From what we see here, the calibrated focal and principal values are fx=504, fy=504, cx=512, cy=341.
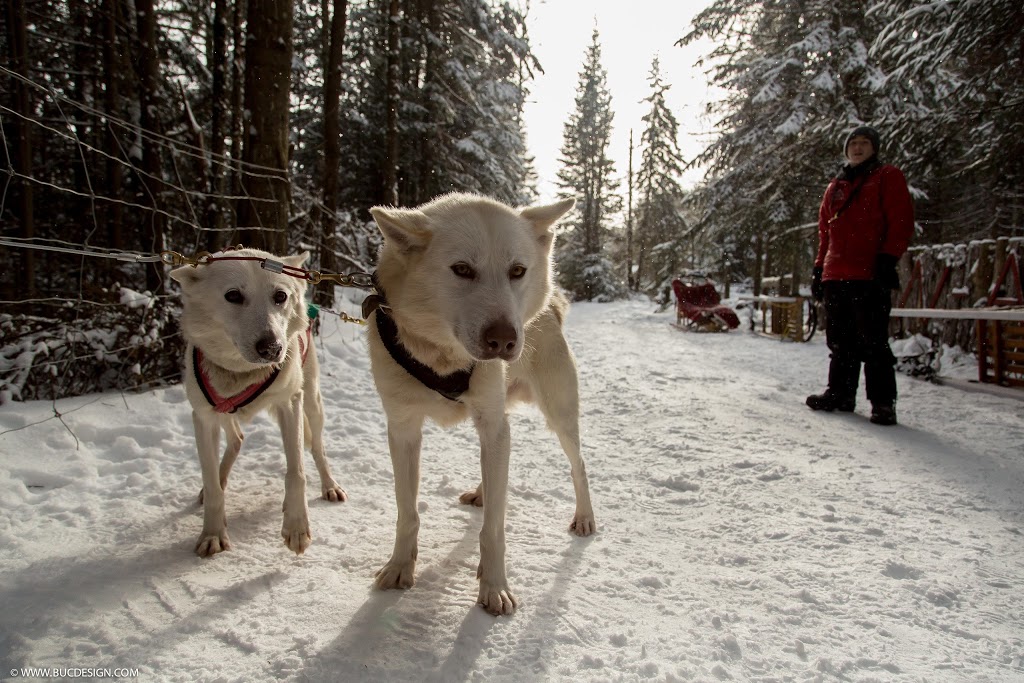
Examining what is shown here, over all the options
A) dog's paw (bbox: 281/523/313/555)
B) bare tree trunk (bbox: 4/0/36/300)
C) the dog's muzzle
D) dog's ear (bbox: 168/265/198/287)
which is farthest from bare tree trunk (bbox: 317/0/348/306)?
the dog's muzzle

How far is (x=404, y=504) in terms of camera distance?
7.60 feet

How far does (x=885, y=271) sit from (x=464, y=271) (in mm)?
4434

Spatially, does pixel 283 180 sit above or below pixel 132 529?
above

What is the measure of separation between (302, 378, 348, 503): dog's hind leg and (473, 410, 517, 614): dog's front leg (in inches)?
51.2

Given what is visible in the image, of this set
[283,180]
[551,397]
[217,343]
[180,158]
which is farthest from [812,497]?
[180,158]

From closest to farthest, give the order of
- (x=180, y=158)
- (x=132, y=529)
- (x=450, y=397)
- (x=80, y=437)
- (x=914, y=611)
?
(x=914, y=611) < (x=450, y=397) < (x=132, y=529) < (x=80, y=437) < (x=180, y=158)

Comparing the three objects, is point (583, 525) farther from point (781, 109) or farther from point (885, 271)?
point (781, 109)

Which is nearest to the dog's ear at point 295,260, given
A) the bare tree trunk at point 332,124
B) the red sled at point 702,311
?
the bare tree trunk at point 332,124

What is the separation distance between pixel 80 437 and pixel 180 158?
7.80 metres

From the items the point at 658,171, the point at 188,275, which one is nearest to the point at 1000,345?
the point at 188,275

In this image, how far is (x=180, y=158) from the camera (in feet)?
30.9

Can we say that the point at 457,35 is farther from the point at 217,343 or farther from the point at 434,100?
the point at 217,343

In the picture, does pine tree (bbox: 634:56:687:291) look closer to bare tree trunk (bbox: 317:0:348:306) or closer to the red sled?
the red sled

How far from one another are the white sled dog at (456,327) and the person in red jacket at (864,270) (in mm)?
3833
